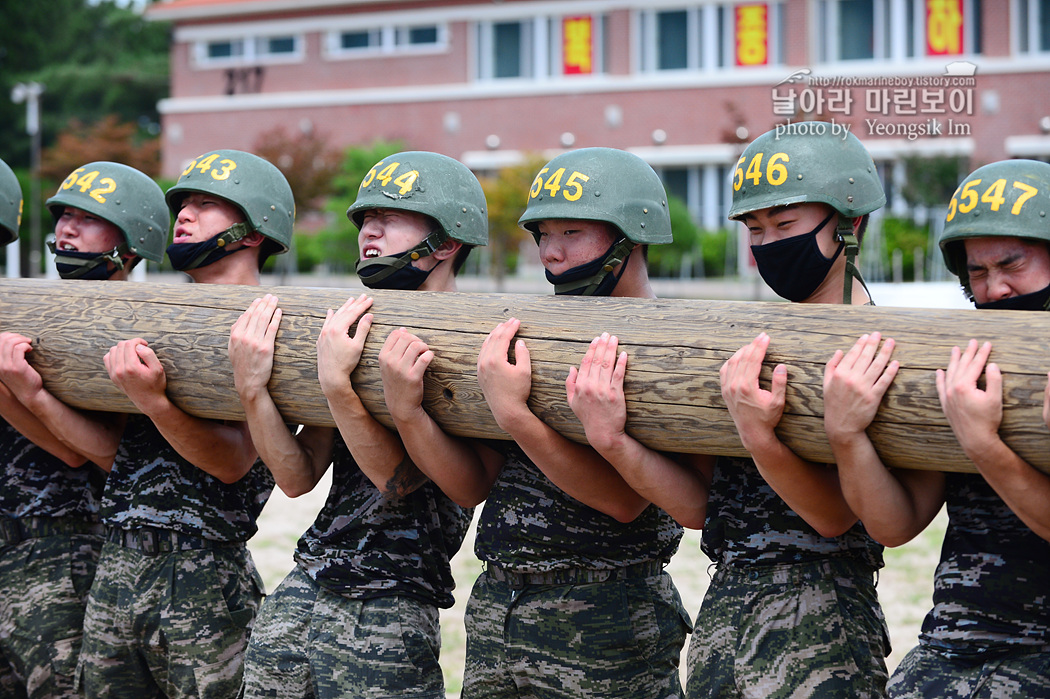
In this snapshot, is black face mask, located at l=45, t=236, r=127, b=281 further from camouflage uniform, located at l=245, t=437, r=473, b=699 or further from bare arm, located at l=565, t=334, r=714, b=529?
bare arm, located at l=565, t=334, r=714, b=529

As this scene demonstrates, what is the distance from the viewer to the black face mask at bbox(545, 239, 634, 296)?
332 centimetres

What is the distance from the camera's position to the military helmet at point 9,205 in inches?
183

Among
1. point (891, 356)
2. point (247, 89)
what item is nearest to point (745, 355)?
point (891, 356)

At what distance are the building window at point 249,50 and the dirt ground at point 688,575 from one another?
23.3 metres

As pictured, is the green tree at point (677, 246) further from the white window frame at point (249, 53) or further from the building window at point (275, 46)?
the building window at point (275, 46)

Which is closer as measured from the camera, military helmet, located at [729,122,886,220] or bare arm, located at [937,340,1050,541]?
bare arm, located at [937,340,1050,541]

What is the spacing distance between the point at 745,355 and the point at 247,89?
30028mm

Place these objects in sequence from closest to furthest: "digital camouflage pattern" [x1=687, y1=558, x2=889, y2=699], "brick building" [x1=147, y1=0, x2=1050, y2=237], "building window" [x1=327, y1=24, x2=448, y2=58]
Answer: "digital camouflage pattern" [x1=687, y1=558, x2=889, y2=699] < "brick building" [x1=147, y1=0, x2=1050, y2=237] < "building window" [x1=327, y1=24, x2=448, y2=58]

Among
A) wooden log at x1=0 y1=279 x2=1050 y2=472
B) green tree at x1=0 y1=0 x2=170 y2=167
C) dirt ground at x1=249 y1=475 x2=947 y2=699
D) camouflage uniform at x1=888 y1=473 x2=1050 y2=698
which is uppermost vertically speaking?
green tree at x1=0 y1=0 x2=170 y2=167

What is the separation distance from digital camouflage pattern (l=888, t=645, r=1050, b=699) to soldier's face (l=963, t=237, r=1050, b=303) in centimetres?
95

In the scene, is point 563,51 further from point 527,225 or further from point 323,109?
point 527,225

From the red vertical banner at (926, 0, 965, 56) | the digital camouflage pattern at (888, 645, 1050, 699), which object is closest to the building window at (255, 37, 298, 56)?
the red vertical banner at (926, 0, 965, 56)

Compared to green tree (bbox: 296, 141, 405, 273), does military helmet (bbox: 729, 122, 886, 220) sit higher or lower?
lower

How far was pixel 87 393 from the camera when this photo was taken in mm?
3818
